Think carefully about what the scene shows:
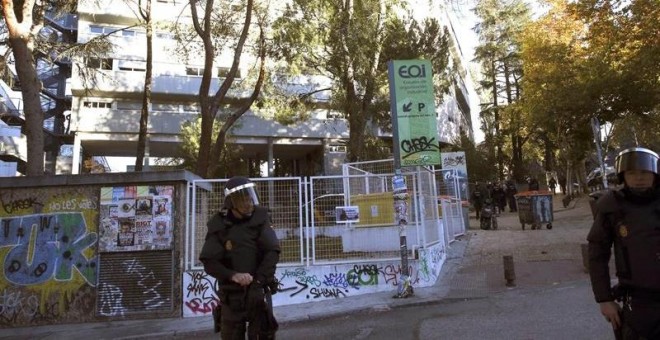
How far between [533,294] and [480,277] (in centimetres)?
187

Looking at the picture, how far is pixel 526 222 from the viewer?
17.8 m

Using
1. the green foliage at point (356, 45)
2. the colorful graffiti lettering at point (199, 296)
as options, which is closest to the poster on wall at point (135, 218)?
the colorful graffiti lettering at point (199, 296)

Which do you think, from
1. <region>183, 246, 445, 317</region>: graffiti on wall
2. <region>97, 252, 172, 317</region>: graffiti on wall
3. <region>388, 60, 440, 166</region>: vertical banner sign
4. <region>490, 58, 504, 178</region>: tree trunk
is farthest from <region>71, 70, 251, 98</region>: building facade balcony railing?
<region>183, 246, 445, 317</region>: graffiti on wall

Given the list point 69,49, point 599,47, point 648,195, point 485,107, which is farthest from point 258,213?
point 485,107

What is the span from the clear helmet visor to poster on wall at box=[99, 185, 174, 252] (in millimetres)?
5848

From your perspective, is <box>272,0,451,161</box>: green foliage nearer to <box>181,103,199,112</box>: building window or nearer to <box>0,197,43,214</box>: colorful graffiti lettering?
<box>0,197,43,214</box>: colorful graffiti lettering

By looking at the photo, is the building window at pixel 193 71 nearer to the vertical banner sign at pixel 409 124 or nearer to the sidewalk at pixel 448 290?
the sidewalk at pixel 448 290

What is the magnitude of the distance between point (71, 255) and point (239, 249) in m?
6.82

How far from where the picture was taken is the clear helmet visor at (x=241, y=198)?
4.42 metres

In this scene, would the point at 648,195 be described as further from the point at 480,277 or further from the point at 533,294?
the point at 480,277

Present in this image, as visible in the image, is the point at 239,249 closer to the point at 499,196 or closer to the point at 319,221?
the point at 319,221

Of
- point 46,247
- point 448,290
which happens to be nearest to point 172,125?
point 46,247

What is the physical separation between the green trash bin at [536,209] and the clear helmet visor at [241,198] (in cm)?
Result: 1467

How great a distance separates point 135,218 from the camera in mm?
9953
